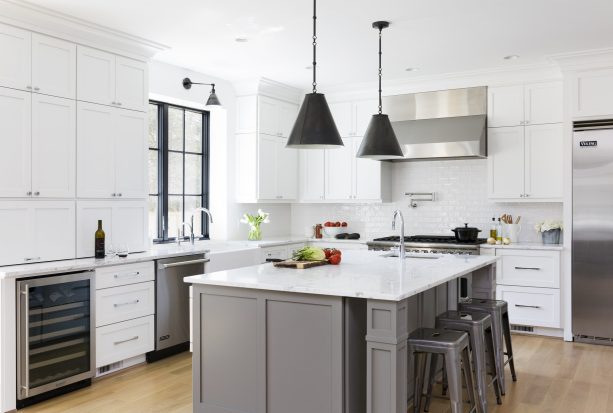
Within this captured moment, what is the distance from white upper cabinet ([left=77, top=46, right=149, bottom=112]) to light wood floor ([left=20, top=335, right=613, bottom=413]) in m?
2.35

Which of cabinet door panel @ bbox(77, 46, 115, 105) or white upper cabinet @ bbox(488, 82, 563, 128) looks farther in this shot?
white upper cabinet @ bbox(488, 82, 563, 128)

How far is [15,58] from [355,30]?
2.73 m

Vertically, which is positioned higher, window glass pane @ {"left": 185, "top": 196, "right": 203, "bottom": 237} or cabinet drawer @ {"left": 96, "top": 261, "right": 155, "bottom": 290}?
window glass pane @ {"left": 185, "top": 196, "right": 203, "bottom": 237}

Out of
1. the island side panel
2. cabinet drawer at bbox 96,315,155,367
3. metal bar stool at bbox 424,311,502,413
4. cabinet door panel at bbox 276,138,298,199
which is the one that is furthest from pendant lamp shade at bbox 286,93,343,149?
cabinet door panel at bbox 276,138,298,199

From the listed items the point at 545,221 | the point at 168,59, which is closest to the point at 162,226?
the point at 168,59

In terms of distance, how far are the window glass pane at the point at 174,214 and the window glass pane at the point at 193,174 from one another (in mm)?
202

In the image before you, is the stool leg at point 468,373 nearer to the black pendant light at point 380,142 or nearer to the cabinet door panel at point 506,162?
the black pendant light at point 380,142

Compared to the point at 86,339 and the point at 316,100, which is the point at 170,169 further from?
the point at 316,100

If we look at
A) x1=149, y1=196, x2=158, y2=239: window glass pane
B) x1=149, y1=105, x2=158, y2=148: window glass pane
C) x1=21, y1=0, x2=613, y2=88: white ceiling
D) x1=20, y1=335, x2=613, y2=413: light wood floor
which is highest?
x1=21, y1=0, x2=613, y2=88: white ceiling

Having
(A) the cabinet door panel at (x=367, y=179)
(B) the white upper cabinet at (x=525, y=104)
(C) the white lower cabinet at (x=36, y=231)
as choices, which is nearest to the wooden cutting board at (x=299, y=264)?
(C) the white lower cabinet at (x=36, y=231)

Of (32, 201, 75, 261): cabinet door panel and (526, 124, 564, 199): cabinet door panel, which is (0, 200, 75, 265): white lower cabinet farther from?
(526, 124, 564, 199): cabinet door panel

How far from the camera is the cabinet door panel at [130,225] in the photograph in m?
4.95

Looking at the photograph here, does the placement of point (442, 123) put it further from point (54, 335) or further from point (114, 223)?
point (54, 335)

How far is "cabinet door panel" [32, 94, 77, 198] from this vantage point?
4.29 m
